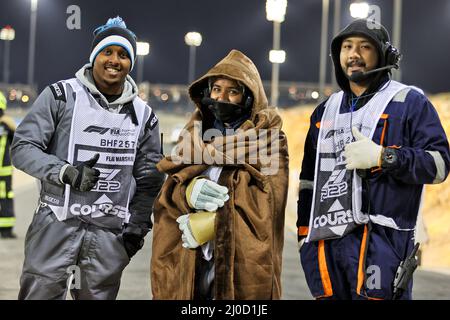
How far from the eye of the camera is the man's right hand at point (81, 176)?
3.70 metres

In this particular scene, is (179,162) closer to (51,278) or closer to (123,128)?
(123,128)

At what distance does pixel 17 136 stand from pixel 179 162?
3.04 ft

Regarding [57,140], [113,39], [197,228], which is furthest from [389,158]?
[57,140]

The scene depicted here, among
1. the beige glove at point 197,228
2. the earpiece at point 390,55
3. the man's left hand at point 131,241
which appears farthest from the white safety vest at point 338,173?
the man's left hand at point 131,241

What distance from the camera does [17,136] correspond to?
3.90m

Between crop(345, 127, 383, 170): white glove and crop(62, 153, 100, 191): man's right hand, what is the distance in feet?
4.29

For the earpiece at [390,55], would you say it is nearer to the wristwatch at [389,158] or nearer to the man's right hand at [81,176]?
the wristwatch at [389,158]

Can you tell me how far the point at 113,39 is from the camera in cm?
400

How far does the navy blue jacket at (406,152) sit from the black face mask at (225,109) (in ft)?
2.38

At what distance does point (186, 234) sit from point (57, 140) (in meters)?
0.91

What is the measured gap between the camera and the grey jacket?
3.81 m

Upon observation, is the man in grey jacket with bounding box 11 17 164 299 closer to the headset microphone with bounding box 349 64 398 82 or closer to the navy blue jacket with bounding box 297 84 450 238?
the headset microphone with bounding box 349 64 398 82

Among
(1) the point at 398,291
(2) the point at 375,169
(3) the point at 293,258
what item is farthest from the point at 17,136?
(3) the point at 293,258

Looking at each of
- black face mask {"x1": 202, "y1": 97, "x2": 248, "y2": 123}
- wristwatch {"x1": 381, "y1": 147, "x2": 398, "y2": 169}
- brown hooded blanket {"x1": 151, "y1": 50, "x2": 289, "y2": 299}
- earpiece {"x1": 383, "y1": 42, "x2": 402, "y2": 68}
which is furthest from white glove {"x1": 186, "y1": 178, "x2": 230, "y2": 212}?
earpiece {"x1": 383, "y1": 42, "x2": 402, "y2": 68}
